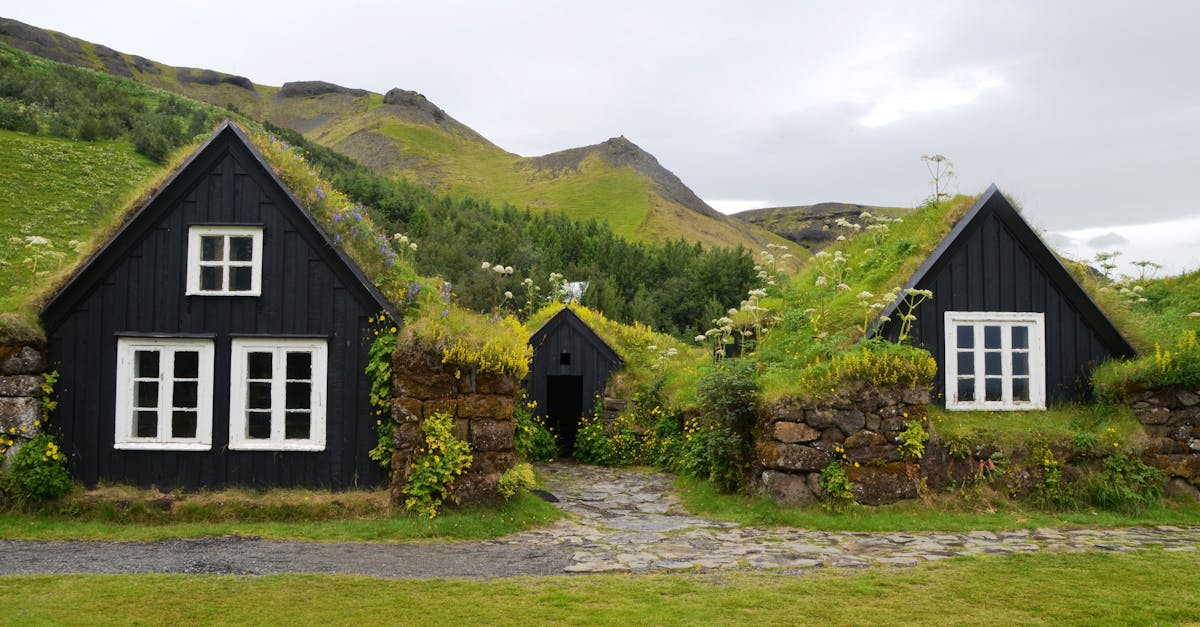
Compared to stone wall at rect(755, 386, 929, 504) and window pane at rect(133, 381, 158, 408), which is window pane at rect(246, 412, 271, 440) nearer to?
window pane at rect(133, 381, 158, 408)

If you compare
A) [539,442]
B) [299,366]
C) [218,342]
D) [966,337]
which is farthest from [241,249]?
[966,337]

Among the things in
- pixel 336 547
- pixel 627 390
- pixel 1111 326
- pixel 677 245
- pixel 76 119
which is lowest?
pixel 336 547

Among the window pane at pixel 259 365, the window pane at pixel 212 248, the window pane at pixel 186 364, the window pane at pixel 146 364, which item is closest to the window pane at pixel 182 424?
the window pane at pixel 186 364

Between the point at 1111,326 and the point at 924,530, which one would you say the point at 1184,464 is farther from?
the point at 924,530

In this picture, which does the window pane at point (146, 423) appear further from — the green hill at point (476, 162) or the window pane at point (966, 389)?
the green hill at point (476, 162)

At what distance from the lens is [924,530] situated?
1195cm

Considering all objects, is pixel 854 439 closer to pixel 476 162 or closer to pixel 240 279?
pixel 240 279

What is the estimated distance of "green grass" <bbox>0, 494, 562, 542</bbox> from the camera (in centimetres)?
1117

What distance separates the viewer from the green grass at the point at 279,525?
11.2m

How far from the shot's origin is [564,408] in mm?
24172

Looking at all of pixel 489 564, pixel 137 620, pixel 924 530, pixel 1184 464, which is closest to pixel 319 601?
pixel 137 620

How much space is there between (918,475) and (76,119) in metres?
48.2

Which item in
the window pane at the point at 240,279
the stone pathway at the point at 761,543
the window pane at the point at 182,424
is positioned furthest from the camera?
the window pane at the point at 240,279

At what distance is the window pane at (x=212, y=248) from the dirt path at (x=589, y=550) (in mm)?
4210
